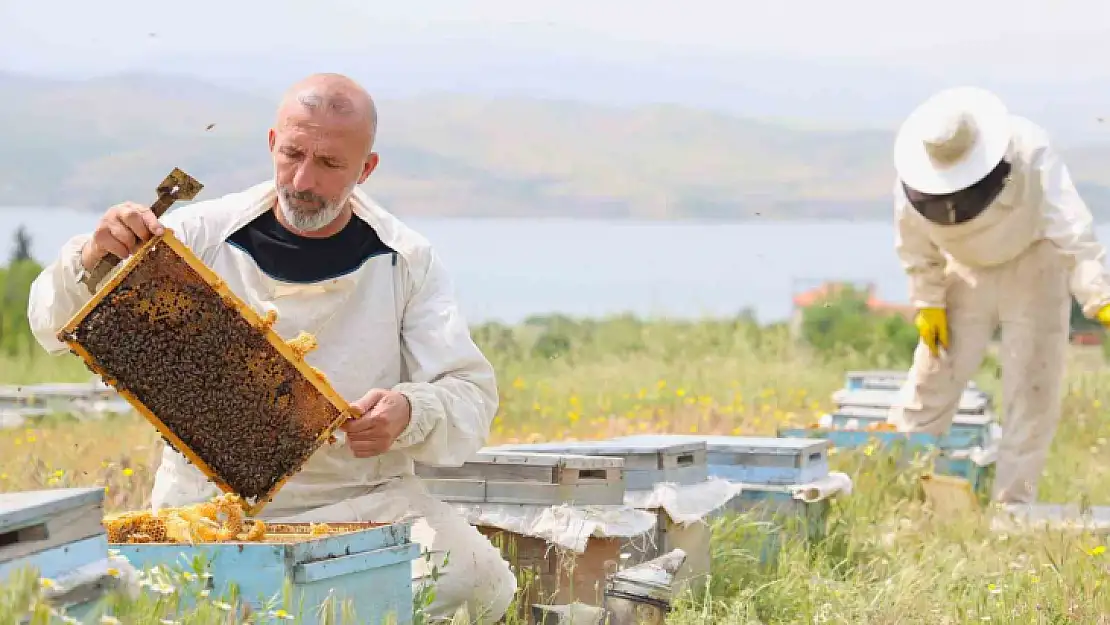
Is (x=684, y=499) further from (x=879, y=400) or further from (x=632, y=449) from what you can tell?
(x=879, y=400)

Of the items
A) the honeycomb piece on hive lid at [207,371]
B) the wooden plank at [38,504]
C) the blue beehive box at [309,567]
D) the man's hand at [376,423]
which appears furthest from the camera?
the man's hand at [376,423]

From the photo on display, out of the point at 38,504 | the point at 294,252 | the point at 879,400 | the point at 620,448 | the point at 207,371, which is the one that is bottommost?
the point at 879,400

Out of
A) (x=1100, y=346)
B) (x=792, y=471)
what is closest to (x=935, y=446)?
(x=792, y=471)

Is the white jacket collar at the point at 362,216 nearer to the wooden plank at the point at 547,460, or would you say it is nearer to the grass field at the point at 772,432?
the wooden plank at the point at 547,460

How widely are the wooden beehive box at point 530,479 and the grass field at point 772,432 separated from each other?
0.47 m

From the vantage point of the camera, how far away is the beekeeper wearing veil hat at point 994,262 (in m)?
7.30

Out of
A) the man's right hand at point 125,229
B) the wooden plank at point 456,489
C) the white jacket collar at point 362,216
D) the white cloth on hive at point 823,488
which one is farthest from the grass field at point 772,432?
the white jacket collar at point 362,216

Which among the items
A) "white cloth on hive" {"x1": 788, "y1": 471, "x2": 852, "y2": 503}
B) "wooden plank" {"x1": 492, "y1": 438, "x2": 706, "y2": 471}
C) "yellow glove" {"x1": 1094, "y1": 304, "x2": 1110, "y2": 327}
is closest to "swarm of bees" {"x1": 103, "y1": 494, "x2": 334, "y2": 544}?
"wooden plank" {"x1": 492, "y1": 438, "x2": 706, "y2": 471}

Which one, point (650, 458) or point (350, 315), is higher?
point (350, 315)

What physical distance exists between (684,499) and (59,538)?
2.78m

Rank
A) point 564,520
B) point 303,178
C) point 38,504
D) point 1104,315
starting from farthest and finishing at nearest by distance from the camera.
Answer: point 1104,315, point 564,520, point 303,178, point 38,504

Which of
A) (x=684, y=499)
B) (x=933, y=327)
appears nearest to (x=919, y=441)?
(x=933, y=327)

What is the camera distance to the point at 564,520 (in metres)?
4.60

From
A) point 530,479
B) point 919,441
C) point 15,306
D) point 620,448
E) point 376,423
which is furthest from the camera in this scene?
point 15,306
